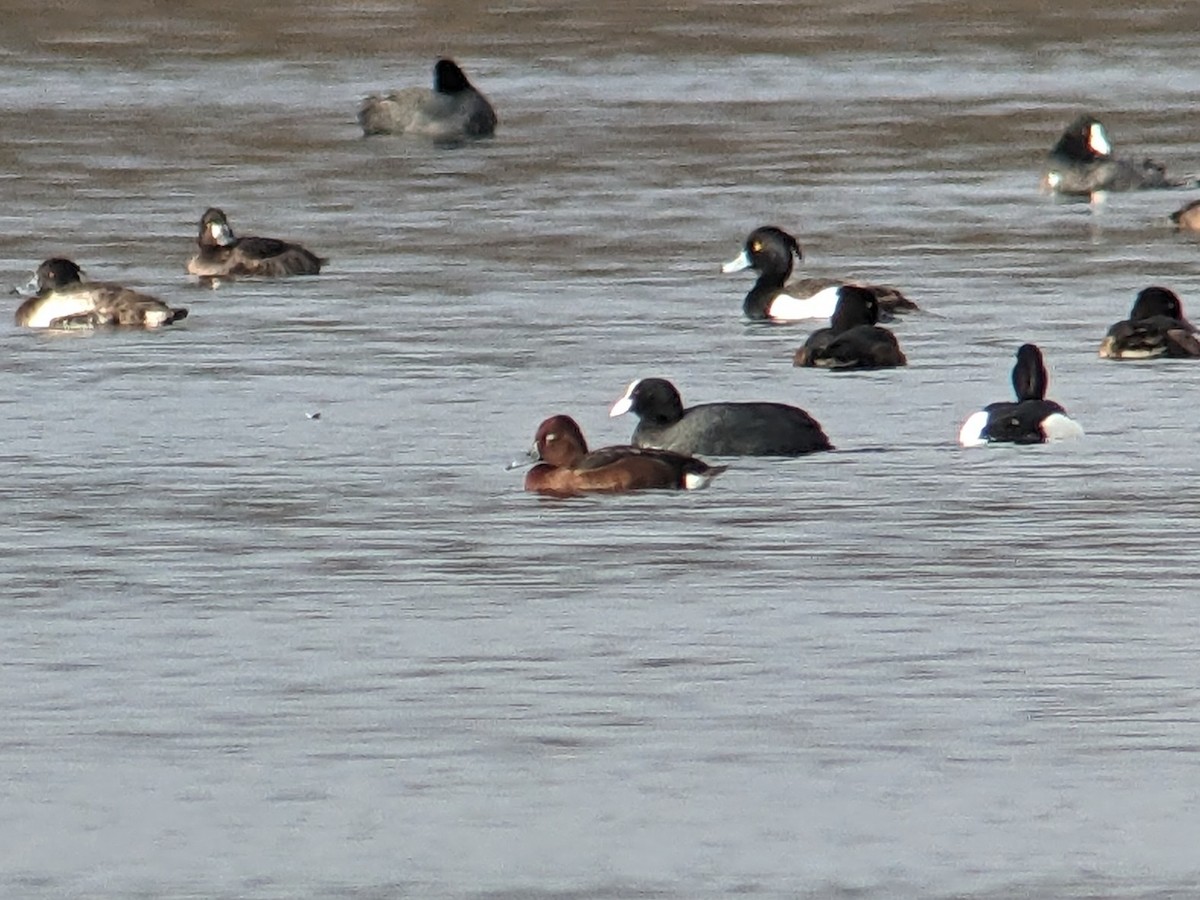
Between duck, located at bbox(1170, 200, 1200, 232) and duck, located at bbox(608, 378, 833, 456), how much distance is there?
9.51 metres

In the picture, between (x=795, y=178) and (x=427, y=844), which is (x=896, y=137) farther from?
(x=427, y=844)

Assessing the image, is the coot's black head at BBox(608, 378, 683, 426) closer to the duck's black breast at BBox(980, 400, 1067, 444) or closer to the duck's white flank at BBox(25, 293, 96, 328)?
the duck's black breast at BBox(980, 400, 1067, 444)

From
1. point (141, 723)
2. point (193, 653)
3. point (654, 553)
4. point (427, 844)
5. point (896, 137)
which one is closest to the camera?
point (427, 844)

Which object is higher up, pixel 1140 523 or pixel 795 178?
pixel 795 178

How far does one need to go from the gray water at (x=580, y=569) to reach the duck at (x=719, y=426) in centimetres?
13

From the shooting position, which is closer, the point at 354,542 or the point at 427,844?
the point at 427,844

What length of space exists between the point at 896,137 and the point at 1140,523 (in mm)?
17996

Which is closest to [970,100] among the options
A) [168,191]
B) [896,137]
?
[896,137]

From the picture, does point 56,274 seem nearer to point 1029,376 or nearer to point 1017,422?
point 1029,376

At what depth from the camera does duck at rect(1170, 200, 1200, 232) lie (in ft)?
79.5

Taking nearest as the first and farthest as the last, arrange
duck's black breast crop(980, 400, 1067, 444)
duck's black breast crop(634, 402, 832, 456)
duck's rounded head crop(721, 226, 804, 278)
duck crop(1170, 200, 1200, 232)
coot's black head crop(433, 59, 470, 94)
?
1. duck's black breast crop(634, 402, 832, 456)
2. duck's black breast crop(980, 400, 1067, 444)
3. duck's rounded head crop(721, 226, 804, 278)
4. duck crop(1170, 200, 1200, 232)
5. coot's black head crop(433, 59, 470, 94)

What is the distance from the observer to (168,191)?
28031 mm

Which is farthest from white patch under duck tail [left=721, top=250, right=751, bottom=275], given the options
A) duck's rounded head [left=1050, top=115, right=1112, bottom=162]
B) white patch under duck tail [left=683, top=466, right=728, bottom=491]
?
white patch under duck tail [left=683, top=466, right=728, bottom=491]

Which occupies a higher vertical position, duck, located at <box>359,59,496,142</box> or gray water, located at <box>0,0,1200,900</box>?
→ duck, located at <box>359,59,496,142</box>
